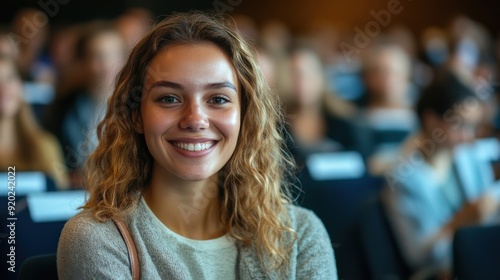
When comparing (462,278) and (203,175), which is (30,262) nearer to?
(203,175)

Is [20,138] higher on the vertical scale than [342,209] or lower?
higher

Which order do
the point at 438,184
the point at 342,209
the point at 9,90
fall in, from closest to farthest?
1. the point at 342,209
2. the point at 438,184
3. the point at 9,90

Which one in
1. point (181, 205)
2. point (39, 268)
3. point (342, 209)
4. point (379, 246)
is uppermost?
point (181, 205)

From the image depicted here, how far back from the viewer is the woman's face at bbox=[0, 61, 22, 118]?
9.88 ft

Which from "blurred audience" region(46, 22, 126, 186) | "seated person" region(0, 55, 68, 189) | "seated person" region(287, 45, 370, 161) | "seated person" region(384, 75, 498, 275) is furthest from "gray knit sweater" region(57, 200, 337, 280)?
"seated person" region(287, 45, 370, 161)

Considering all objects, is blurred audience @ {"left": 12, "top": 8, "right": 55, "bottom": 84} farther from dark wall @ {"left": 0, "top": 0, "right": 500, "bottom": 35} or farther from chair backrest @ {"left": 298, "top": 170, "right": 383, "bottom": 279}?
chair backrest @ {"left": 298, "top": 170, "right": 383, "bottom": 279}

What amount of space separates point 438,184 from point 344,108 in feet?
4.22

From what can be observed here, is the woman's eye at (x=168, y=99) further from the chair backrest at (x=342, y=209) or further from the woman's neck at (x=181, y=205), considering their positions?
the chair backrest at (x=342, y=209)

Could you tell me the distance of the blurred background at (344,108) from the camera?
2.49 m

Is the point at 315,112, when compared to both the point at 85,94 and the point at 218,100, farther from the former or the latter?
the point at 218,100

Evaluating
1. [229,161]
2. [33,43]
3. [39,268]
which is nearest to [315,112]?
[33,43]

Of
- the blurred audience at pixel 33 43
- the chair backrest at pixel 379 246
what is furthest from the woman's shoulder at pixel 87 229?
the blurred audience at pixel 33 43

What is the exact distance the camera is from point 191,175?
51.0 inches

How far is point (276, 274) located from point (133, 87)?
1.54 feet
